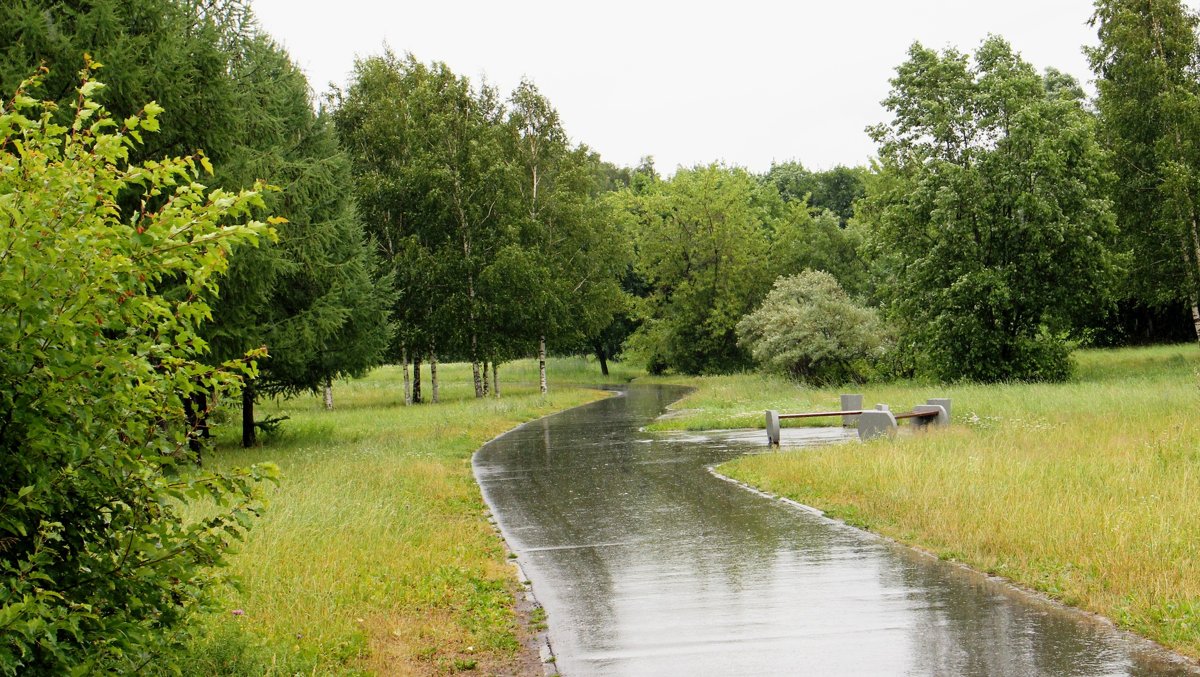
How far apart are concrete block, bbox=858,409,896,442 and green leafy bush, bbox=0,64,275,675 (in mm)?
15518

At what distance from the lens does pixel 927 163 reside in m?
37.7

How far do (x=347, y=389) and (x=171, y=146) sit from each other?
4056cm

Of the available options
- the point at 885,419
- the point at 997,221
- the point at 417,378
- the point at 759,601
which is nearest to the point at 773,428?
the point at 885,419

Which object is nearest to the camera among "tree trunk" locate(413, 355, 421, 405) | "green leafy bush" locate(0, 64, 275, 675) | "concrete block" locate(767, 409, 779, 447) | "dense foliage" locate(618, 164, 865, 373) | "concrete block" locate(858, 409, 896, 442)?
"green leafy bush" locate(0, 64, 275, 675)

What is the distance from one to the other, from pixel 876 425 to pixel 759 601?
11.7 metres

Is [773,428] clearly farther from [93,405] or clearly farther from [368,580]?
[93,405]

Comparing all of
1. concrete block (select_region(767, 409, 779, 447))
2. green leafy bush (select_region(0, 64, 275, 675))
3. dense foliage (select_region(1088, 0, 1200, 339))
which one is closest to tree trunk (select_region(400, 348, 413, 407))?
concrete block (select_region(767, 409, 779, 447))

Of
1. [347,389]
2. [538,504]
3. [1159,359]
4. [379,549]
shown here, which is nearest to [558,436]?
[538,504]

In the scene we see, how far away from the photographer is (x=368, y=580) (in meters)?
8.55

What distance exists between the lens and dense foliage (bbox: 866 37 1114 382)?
35156 millimetres

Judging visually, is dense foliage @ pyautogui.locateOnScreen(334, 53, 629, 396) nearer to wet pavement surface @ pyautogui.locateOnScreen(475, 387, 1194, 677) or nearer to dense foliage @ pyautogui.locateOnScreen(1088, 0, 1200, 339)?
dense foliage @ pyautogui.locateOnScreen(1088, 0, 1200, 339)

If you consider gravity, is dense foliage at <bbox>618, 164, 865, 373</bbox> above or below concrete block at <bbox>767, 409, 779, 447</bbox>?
above

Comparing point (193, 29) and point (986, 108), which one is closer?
point (193, 29)

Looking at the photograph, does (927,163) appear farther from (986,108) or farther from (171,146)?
(171,146)
